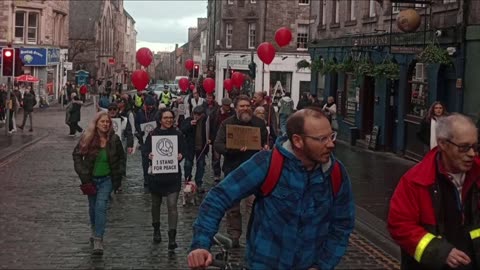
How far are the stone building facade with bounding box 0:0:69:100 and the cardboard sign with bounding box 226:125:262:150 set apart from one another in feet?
124

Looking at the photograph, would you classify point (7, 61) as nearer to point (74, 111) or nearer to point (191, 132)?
point (74, 111)

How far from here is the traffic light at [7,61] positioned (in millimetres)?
24031

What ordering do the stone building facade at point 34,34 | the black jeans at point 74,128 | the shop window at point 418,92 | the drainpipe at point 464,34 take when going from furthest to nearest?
1. the stone building facade at point 34,34
2. the black jeans at point 74,128
3. the shop window at point 418,92
4. the drainpipe at point 464,34

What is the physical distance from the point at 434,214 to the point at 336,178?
64cm

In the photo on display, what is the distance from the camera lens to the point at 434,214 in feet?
14.3

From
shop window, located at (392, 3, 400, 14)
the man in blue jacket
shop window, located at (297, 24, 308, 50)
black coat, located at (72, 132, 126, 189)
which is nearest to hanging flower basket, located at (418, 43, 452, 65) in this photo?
shop window, located at (392, 3, 400, 14)

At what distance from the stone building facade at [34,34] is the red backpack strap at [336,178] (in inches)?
1686

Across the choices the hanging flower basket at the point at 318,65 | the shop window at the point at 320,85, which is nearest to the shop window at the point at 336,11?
the hanging flower basket at the point at 318,65

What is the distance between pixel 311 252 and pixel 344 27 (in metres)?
22.7

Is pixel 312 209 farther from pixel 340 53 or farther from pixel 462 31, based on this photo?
pixel 340 53

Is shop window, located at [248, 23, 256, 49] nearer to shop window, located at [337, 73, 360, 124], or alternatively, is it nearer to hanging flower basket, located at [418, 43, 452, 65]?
shop window, located at [337, 73, 360, 124]

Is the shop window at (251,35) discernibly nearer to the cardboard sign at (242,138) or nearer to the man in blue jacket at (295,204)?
the cardboard sign at (242,138)

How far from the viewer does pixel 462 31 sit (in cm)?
1648

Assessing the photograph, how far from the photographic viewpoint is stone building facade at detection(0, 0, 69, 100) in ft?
150
